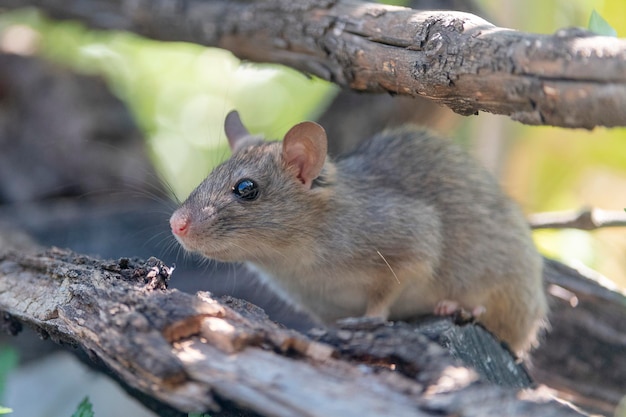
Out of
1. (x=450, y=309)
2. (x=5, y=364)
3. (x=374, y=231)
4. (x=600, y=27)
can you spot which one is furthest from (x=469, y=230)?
(x=5, y=364)

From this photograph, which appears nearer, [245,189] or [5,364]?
[5,364]

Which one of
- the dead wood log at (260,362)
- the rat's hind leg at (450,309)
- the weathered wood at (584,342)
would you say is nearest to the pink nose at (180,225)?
the dead wood log at (260,362)

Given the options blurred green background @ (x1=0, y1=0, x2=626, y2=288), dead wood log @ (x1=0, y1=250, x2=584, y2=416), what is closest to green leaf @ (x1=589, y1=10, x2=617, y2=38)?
dead wood log @ (x1=0, y1=250, x2=584, y2=416)

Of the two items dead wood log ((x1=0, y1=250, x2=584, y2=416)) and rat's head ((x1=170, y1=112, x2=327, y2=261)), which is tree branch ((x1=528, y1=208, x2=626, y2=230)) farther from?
dead wood log ((x1=0, y1=250, x2=584, y2=416))

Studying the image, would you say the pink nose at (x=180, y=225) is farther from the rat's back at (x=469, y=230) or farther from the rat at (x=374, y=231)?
the rat's back at (x=469, y=230)

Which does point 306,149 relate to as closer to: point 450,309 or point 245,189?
point 245,189

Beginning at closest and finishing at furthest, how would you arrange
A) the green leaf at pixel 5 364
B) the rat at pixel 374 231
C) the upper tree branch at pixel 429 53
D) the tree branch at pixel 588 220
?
the upper tree branch at pixel 429 53, the green leaf at pixel 5 364, the rat at pixel 374 231, the tree branch at pixel 588 220

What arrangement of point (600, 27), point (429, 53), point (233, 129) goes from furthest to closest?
point (233, 129)
point (429, 53)
point (600, 27)
